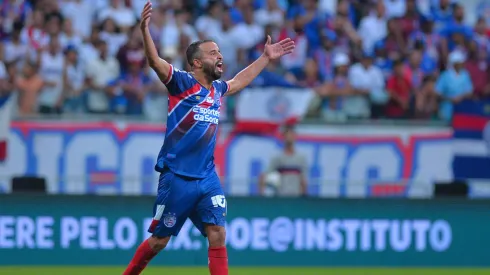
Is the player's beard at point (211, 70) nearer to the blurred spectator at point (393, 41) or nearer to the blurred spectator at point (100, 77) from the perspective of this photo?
the blurred spectator at point (100, 77)

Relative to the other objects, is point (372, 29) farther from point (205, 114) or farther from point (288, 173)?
point (205, 114)

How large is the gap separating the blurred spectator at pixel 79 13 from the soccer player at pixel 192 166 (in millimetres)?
9848

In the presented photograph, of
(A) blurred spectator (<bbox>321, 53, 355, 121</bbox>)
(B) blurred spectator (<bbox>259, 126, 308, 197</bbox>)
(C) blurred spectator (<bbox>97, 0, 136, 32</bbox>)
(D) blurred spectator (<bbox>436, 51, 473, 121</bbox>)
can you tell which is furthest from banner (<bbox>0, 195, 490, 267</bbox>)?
(C) blurred spectator (<bbox>97, 0, 136, 32</bbox>)

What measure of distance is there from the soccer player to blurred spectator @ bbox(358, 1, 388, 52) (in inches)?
408

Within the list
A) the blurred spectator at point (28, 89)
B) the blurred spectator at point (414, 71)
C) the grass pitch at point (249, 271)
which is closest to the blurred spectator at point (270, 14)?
the blurred spectator at point (414, 71)

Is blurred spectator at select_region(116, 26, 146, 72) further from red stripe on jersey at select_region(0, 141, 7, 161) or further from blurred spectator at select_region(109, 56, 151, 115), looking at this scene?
red stripe on jersey at select_region(0, 141, 7, 161)

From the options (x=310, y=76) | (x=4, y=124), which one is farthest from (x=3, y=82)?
(x=310, y=76)

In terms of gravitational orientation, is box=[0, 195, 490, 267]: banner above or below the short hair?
below

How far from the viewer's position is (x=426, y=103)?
1831 centimetres

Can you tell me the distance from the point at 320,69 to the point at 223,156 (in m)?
2.51

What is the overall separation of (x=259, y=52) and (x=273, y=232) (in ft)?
16.8

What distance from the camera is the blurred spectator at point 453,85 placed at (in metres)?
18.4

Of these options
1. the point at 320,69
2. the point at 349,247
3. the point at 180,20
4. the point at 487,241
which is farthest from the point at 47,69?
the point at 487,241

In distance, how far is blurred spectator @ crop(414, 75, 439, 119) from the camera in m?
18.2
